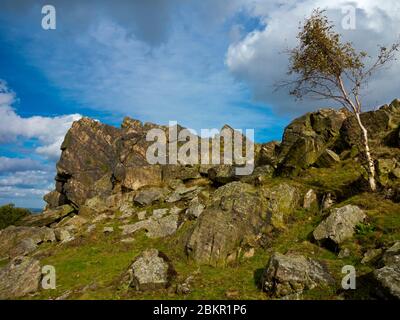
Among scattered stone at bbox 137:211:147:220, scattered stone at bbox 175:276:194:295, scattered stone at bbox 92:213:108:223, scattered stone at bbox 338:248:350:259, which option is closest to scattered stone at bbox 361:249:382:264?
scattered stone at bbox 338:248:350:259

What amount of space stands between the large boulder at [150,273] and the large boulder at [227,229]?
158 inches

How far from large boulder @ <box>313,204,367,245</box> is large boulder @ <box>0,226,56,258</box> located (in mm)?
34634

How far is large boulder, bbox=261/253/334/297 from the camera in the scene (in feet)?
53.1

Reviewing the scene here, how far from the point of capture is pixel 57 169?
77875 millimetres

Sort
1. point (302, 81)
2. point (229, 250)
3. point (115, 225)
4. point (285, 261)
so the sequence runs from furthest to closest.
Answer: point (115, 225) → point (302, 81) → point (229, 250) → point (285, 261)

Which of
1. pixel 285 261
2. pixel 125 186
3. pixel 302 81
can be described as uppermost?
pixel 302 81

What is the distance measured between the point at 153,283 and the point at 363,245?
1275 cm

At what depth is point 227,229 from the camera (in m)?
24.6

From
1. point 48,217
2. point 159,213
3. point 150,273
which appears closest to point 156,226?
point 159,213

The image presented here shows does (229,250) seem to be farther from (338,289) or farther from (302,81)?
(302,81)

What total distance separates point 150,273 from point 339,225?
501 inches

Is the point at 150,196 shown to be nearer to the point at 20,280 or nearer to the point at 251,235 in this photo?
the point at 251,235
